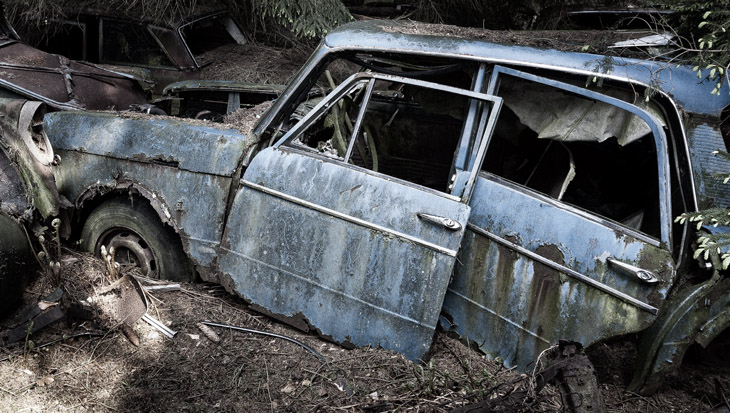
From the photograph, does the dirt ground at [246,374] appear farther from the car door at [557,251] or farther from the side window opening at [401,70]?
the side window opening at [401,70]

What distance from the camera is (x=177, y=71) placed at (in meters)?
7.80

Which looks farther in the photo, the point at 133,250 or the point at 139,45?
the point at 139,45

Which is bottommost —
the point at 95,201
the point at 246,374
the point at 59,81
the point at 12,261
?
the point at 246,374

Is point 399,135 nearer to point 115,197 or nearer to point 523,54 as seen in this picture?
point 523,54

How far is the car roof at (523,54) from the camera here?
10.00ft

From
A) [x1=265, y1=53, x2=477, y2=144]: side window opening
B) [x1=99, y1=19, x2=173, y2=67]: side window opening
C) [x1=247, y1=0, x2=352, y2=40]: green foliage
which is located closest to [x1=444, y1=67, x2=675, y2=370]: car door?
[x1=265, y1=53, x2=477, y2=144]: side window opening

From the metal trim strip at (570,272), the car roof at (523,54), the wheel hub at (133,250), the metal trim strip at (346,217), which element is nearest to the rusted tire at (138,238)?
the wheel hub at (133,250)

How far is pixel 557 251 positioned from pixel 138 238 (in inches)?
111

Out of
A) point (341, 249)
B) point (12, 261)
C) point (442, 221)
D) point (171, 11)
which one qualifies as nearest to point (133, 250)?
point (12, 261)

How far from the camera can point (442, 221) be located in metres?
3.14

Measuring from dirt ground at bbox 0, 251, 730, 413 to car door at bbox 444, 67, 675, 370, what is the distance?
0.26m

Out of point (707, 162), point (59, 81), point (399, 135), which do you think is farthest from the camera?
point (59, 81)

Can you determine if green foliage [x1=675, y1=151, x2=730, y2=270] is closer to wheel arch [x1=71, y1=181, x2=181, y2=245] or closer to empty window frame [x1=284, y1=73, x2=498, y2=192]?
empty window frame [x1=284, y1=73, x2=498, y2=192]

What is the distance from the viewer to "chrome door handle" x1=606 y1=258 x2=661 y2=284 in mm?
2885
